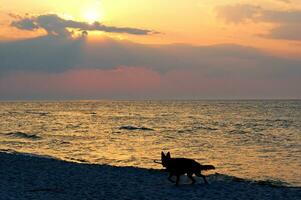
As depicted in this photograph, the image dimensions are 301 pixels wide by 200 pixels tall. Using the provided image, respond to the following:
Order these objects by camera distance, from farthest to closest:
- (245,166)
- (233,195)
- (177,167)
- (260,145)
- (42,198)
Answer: (260,145)
(245,166)
(177,167)
(233,195)
(42,198)

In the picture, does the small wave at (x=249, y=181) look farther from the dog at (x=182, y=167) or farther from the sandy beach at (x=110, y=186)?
the dog at (x=182, y=167)

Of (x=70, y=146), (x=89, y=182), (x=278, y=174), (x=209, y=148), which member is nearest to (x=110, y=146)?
(x=70, y=146)

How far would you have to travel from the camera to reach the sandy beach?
15.2 m

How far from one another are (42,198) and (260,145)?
29.6 meters

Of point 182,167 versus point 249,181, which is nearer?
point 182,167

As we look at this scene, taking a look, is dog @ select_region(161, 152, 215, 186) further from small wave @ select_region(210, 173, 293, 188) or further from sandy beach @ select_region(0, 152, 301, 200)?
small wave @ select_region(210, 173, 293, 188)


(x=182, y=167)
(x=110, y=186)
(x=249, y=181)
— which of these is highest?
(x=182, y=167)

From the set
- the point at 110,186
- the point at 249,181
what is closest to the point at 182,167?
the point at 110,186

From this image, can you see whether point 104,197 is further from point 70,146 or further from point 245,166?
point 70,146

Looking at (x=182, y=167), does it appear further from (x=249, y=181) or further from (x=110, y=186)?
(x=249, y=181)

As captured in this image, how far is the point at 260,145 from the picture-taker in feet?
134

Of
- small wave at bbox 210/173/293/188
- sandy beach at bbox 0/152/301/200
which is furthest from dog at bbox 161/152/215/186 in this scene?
small wave at bbox 210/173/293/188

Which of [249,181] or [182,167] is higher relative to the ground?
[182,167]

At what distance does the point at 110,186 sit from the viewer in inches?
671
